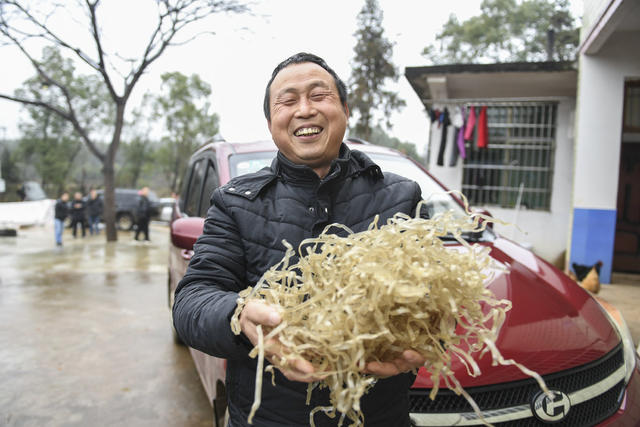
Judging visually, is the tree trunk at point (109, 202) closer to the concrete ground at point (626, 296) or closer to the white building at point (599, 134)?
the white building at point (599, 134)

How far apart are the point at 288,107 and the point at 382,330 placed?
94 centimetres

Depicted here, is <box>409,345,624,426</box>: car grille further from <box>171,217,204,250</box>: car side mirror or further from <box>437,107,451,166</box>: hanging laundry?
<box>437,107,451,166</box>: hanging laundry

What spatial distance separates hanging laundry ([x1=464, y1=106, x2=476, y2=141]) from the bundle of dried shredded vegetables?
28.3 ft

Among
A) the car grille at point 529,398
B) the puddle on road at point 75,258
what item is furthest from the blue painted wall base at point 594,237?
the puddle on road at point 75,258

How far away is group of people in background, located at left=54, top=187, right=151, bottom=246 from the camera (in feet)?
45.6

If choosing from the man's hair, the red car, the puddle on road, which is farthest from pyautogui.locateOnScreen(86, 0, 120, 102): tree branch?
the man's hair

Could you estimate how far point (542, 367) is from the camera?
1.95 metres

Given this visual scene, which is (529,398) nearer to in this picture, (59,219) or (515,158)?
(515,158)

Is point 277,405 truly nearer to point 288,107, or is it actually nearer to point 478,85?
point 288,107

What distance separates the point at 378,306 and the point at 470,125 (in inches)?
353

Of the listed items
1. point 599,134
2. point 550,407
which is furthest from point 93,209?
point 550,407

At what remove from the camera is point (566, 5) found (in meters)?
29.2

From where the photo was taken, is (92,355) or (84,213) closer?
(92,355)

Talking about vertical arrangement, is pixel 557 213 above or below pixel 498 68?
below
